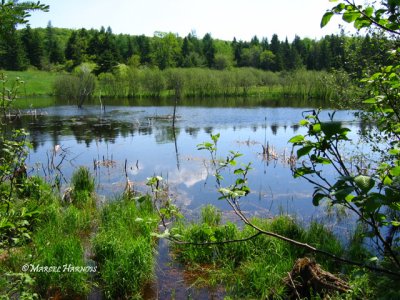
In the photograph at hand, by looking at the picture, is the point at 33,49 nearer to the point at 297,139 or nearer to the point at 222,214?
the point at 222,214

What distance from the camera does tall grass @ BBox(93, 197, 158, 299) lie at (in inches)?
268

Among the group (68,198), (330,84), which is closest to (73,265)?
(68,198)

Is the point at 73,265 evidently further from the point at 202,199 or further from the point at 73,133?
the point at 73,133

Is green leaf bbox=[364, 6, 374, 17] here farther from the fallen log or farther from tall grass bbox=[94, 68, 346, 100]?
tall grass bbox=[94, 68, 346, 100]

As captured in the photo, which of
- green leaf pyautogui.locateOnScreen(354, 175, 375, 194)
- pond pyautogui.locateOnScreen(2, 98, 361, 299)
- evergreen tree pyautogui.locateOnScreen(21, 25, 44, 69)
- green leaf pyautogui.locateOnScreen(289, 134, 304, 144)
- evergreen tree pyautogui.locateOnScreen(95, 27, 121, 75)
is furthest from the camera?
evergreen tree pyautogui.locateOnScreen(21, 25, 44, 69)

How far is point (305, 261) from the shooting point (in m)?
6.14

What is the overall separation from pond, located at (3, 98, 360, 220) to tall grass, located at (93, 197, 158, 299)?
2.85 meters

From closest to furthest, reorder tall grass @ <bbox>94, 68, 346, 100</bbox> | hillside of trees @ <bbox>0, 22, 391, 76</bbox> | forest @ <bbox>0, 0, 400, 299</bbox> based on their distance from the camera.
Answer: forest @ <bbox>0, 0, 400, 299</bbox>
tall grass @ <bbox>94, 68, 346, 100</bbox>
hillside of trees @ <bbox>0, 22, 391, 76</bbox>

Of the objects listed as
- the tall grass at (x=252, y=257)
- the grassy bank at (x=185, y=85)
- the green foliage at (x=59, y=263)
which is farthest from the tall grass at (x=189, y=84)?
the green foliage at (x=59, y=263)

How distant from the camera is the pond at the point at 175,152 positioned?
44.0ft

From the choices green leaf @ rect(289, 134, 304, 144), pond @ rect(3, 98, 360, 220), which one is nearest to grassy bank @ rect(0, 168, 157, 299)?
pond @ rect(3, 98, 360, 220)

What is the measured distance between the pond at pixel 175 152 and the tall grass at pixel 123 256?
2.85 metres

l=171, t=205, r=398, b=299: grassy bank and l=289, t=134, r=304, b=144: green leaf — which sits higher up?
l=289, t=134, r=304, b=144: green leaf

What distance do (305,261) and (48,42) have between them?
113 metres
